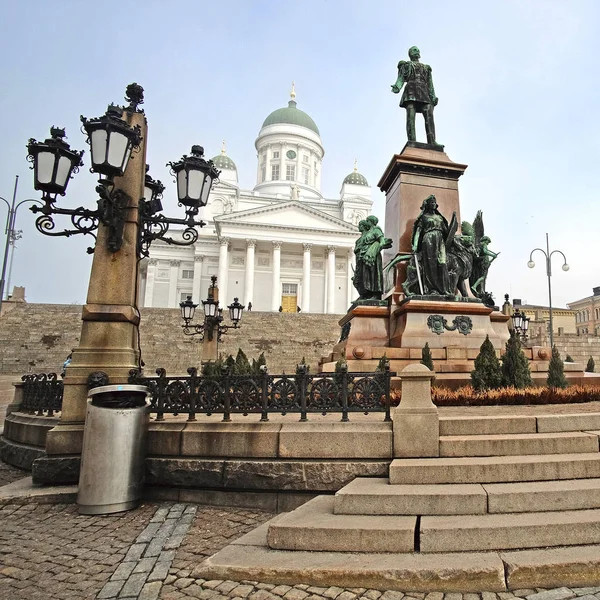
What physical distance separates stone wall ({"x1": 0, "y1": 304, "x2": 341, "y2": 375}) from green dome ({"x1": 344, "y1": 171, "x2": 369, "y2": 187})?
159ft

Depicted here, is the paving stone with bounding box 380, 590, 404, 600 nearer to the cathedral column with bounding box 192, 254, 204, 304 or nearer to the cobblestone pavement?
the cobblestone pavement

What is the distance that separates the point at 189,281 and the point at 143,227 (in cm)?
6570

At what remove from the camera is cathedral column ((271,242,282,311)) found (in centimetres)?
6262

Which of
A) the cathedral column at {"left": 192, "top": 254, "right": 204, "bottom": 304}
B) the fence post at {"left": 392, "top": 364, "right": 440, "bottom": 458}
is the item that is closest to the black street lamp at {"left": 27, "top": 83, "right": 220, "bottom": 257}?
the fence post at {"left": 392, "top": 364, "right": 440, "bottom": 458}

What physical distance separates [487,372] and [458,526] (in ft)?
14.4

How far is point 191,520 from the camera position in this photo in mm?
4824

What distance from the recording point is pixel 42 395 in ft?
24.2

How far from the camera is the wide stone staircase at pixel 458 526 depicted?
331cm

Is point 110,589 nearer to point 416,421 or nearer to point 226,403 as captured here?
point 226,403

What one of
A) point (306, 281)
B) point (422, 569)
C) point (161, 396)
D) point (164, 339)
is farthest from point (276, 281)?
point (422, 569)

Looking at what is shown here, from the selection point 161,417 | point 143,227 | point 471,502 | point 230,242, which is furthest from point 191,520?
point 230,242

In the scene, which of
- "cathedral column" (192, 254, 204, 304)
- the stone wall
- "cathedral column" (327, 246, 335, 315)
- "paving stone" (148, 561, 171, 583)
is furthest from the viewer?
"cathedral column" (192, 254, 204, 304)

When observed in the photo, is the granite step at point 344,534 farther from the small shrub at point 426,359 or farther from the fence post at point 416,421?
the small shrub at point 426,359

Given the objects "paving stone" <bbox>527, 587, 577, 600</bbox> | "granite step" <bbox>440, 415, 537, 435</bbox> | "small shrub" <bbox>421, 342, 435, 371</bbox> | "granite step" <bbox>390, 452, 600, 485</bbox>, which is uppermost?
"small shrub" <bbox>421, 342, 435, 371</bbox>
